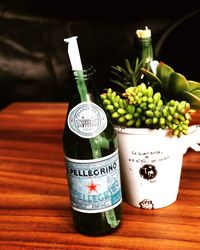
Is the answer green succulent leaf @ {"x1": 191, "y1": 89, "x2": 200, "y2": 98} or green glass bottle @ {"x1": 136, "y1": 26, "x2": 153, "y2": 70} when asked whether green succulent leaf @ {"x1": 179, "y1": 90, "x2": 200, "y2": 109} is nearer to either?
green succulent leaf @ {"x1": 191, "y1": 89, "x2": 200, "y2": 98}

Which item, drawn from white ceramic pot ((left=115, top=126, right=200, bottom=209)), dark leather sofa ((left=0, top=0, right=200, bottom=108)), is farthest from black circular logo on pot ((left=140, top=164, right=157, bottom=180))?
dark leather sofa ((left=0, top=0, right=200, bottom=108))

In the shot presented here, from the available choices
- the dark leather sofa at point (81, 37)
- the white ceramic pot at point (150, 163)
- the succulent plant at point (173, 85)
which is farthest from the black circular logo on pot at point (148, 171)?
the dark leather sofa at point (81, 37)

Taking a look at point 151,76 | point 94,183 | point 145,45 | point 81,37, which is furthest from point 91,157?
point 81,37

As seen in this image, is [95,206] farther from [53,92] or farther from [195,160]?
[53,92]

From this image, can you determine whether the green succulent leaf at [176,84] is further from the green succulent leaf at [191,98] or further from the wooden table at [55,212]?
the wooden table at [55,212]

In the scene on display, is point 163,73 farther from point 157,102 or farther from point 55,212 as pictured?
point 55,212

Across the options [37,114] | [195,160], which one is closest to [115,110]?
[195,160]
